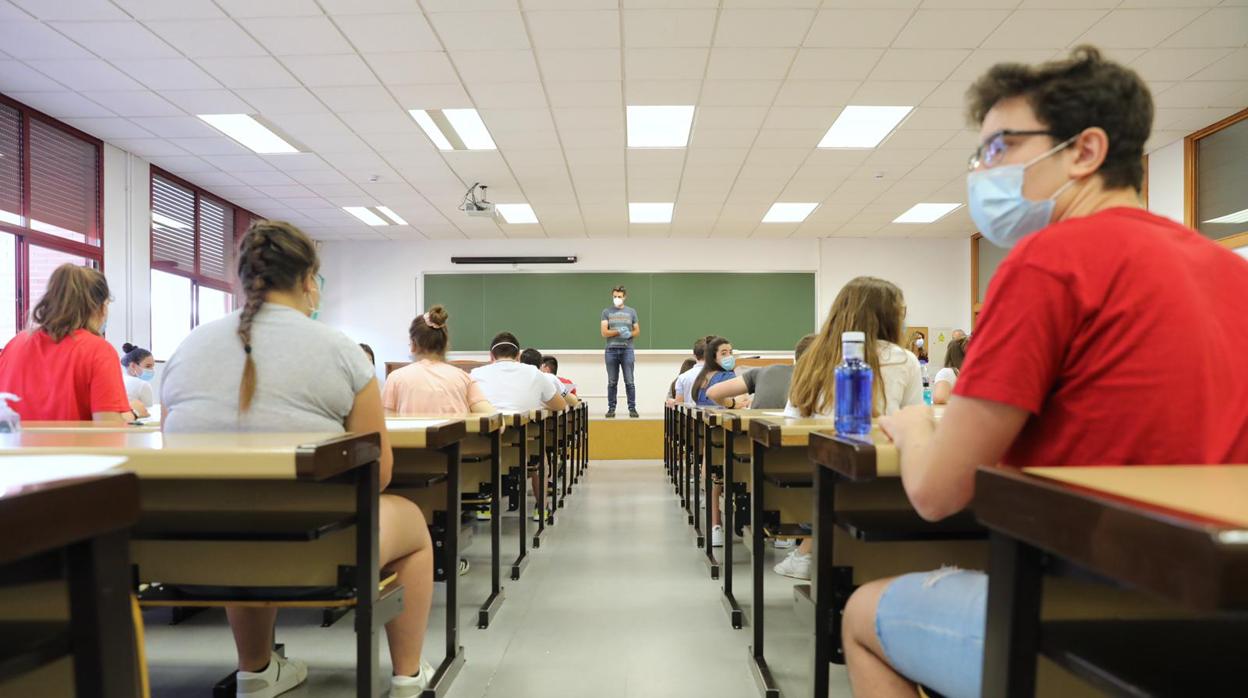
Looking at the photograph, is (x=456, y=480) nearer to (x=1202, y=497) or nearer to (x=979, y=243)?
(x=1202, y=497)

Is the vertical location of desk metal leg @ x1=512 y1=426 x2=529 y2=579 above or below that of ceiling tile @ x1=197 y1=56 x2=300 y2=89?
below

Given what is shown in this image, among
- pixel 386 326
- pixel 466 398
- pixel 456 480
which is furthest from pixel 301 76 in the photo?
pixel 386 326

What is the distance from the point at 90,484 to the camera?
531 mm

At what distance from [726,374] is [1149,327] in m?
4.07

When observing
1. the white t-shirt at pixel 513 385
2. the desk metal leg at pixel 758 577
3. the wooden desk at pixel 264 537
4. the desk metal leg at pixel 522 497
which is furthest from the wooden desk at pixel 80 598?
the white t-shirt at pixel 513 385

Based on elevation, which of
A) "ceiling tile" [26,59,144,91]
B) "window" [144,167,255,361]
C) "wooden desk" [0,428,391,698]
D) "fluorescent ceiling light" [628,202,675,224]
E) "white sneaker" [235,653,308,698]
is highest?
"ceiling tile" [26,59,144,91]

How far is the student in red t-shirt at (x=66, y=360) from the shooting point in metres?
2.33

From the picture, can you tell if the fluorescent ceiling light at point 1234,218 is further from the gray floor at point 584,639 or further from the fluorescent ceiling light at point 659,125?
the gray floor at point 584,639

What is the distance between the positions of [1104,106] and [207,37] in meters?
4.58

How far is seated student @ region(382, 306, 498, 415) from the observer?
3.21 metres

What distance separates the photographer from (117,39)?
4.03m

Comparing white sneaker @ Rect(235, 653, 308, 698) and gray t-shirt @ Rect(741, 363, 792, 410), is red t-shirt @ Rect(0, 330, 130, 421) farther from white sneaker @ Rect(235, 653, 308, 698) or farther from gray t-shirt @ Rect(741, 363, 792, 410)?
gray t-shirt @ Rect(741, 363, 792, 410)

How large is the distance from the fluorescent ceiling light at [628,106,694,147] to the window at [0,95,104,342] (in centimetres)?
438

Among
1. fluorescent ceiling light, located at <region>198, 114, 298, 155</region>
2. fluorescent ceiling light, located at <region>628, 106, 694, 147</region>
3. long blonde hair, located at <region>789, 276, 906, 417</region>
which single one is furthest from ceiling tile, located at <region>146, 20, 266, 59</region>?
long blonde hair, located at <region>789, 276, 906, 417</region>
